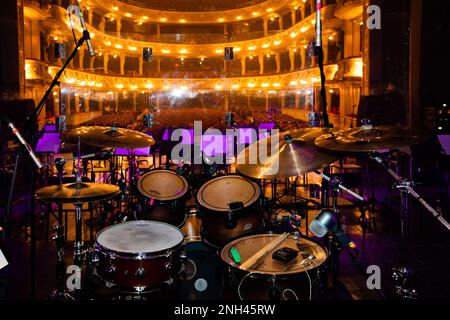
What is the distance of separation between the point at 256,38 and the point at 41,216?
107 feet

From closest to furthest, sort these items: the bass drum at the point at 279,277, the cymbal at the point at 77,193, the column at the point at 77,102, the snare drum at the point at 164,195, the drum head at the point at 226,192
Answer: the bass drum at the point at 279,277, the cymbal at the point at 77,193, the drum head at the point at 226,192, the snare drum at the point at 164,195, the column at the point at 77,102

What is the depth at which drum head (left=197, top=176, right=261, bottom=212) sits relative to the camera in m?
4.17

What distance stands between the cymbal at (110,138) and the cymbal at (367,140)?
1886 mm

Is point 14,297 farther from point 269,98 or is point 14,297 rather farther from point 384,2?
point 269,98

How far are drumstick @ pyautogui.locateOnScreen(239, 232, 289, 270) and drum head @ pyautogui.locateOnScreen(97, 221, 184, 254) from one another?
2.08ft

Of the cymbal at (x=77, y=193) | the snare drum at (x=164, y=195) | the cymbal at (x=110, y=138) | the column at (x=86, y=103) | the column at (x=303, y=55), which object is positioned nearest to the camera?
the cymbal at (x=77, y=193)

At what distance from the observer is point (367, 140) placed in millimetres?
2850

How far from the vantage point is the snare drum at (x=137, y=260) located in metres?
2.99

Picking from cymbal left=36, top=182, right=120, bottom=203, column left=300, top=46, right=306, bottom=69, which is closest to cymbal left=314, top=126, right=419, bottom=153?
cymbal left=36, top=182, right=120, bottom=203

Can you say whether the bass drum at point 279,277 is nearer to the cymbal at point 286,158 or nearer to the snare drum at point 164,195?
the cymbal at point 286,158

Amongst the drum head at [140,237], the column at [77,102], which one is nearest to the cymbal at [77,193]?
the drum head at [140,237]

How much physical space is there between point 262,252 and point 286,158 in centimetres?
81

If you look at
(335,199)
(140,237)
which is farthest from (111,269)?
(335,199)

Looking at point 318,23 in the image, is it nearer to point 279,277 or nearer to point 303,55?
point 279,277
